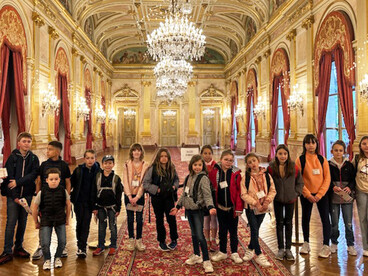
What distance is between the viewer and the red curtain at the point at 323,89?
779 cm

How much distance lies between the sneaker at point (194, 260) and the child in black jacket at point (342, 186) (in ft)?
5.33

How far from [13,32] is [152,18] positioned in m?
8.90

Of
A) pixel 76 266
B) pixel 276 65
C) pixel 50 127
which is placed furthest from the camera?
pixel 276 65

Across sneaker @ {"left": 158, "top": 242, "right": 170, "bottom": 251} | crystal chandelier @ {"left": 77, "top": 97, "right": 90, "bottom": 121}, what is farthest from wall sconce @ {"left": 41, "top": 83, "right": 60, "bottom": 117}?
sneaker @ {"left": 158, "top": 242, "right": 170, "bottom": 251}

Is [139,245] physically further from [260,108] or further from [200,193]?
[260,108]

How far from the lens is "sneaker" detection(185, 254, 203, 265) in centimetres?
329

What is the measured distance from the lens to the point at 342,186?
136 inches

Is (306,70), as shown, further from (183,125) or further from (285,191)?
(183,125)

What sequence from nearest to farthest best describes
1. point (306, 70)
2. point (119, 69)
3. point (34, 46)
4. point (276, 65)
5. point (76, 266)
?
point (76, 266), point (34, 46), point (306, 70), point (276, 65), point (119, 69)

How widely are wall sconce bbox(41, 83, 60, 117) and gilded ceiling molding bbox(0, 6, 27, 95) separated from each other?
1.00 m

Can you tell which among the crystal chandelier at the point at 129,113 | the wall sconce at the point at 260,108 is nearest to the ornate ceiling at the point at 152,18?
the wall sconce at the point at 260,108

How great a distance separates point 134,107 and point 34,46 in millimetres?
13403

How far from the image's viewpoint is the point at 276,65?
37.8 feet

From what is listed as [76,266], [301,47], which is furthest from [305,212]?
[301,47]
